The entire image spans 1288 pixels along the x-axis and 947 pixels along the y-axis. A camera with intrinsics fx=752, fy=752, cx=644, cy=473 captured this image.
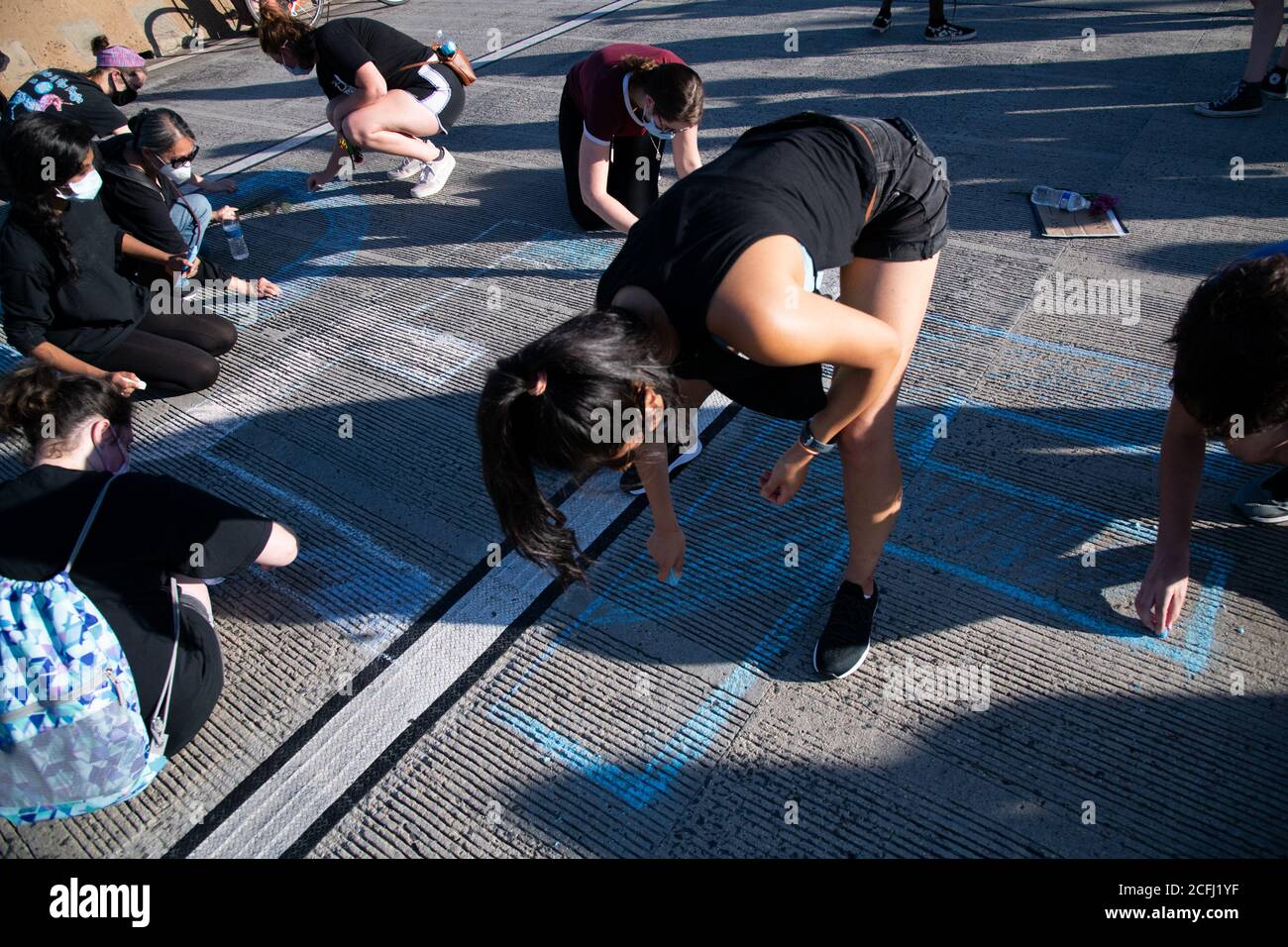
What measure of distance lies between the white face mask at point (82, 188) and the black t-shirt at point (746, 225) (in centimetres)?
305

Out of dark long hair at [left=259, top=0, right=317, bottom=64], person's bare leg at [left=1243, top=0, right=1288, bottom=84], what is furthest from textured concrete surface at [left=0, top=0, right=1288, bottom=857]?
dark long hair at [left=259, top=0, right=317, bottom=64]

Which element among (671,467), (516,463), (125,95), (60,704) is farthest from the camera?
(125,95)

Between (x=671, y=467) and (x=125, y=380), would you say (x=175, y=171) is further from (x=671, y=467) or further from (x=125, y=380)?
(x=671, y=467)

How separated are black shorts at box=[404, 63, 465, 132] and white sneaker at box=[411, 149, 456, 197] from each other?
33 cm

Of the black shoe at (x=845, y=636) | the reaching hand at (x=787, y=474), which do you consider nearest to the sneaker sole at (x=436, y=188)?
the reaching hand at (x=787, y=474)

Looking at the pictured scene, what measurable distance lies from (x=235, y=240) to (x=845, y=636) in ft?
15.1

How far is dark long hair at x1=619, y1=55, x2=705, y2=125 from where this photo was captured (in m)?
3.51

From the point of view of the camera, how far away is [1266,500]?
2.74m

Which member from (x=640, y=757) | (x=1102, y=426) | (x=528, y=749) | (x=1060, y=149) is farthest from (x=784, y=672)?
(x=1060, y=149)

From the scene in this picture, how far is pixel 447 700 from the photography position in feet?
8.31

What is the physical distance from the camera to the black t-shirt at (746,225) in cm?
168

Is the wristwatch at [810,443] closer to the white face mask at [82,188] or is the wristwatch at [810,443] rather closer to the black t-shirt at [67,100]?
the white face mask at [82,188]

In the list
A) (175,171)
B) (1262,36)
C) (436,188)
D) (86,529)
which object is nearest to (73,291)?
(175,171)

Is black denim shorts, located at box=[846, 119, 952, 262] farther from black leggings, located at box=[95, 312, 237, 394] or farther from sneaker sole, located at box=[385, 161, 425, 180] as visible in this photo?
sneaker sole, located at box=[385, 161, 425, 180]
